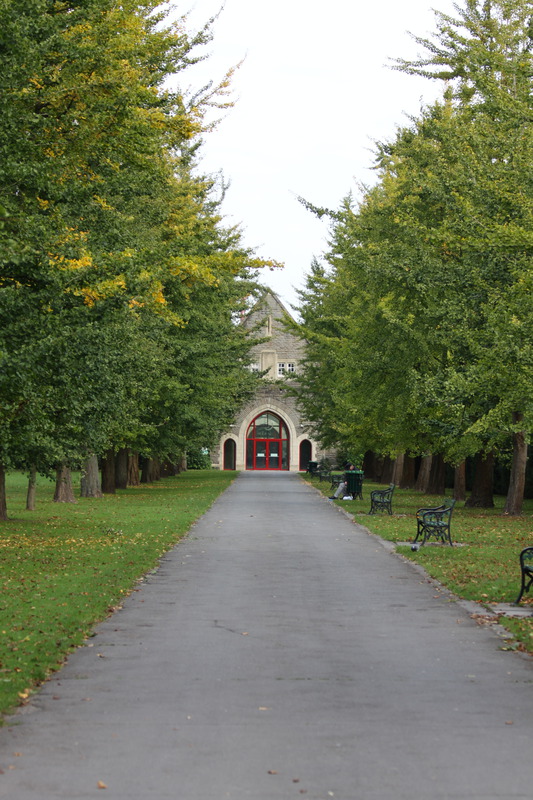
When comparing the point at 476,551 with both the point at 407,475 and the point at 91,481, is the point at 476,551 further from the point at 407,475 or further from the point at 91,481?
the point at 407,475

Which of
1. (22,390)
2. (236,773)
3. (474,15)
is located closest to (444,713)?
(236,773)

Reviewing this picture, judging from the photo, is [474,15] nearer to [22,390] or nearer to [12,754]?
[22,390]

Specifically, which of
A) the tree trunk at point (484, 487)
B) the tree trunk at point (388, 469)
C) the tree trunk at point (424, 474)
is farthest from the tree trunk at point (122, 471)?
the tree trunk at point (484, 487)

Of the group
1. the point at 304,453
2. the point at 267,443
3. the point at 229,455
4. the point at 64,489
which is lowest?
the point at 64,489

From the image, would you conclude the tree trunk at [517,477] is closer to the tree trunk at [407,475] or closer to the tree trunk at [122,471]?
the tree trunk at [407,475]

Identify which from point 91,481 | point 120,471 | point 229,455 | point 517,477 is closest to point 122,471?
point 120,471

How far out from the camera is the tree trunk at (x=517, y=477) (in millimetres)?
28531

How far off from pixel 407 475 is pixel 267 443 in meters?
38.5

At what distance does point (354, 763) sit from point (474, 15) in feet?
94.4

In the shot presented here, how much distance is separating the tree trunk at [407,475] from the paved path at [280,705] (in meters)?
31.0

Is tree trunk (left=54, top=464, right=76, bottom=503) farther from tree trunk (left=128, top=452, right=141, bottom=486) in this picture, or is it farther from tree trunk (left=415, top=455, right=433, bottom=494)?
tree trunk (left=128, top=452, right=141, bottom=486)

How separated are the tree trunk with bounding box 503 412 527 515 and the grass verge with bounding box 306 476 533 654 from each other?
442 millimetres

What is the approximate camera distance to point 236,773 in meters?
5.73

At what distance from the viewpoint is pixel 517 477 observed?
1135 inches
